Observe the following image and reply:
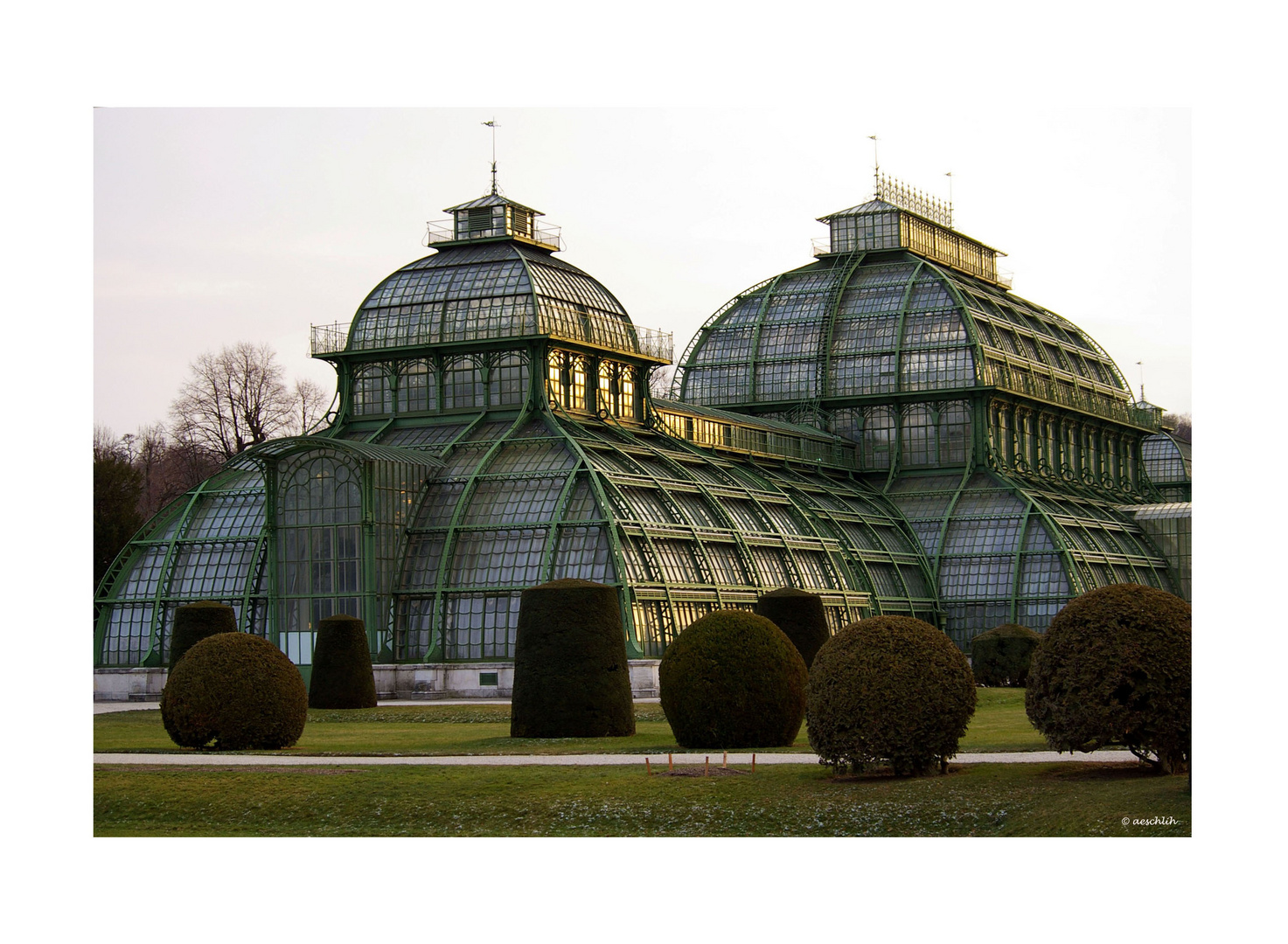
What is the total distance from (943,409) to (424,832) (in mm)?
60902

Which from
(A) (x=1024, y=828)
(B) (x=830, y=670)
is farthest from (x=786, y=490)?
(A) (x=1024, y=828)

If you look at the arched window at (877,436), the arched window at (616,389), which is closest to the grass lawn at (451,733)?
the arched window at (616,389)

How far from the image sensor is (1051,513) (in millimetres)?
81688

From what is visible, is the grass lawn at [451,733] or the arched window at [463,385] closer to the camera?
the grass lawn at [451,733]

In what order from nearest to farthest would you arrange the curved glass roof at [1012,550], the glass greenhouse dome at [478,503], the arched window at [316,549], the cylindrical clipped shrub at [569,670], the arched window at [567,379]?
the cylindrical clipped shrub at [569,670] → the glass greenhouse dome at [478,503] → the arched window at [316,549] → the arched window at [567,379] → the curved glass roof at [1012,550]

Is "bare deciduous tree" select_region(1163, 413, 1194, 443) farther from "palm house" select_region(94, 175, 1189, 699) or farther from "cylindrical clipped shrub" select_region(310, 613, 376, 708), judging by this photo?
"cylindrical clipped shrub" select_region(310, 613, 376, 708)

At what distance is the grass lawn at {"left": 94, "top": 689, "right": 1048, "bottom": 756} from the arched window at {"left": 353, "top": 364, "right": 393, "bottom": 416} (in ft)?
63.9

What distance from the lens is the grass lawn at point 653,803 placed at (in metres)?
28.7

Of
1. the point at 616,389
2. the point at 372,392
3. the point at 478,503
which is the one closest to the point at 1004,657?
the point at 616,389

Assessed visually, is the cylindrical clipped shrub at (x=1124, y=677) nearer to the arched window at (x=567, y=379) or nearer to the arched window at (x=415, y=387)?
the arched window at (x=567, y=379)

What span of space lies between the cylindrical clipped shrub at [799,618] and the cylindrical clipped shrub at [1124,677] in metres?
17.6

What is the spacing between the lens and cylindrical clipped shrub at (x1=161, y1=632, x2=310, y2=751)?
41.0 meters

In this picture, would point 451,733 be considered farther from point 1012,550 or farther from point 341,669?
point 1012,550

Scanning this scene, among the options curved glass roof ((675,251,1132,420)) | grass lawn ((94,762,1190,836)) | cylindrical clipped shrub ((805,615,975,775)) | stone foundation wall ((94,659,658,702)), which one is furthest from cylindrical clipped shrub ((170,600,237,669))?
curved glass roof ((675,251,1132,420))
